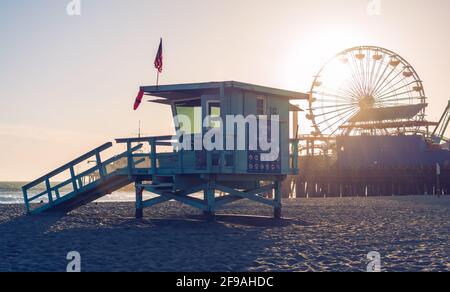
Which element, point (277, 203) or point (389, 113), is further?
point (389, 113)

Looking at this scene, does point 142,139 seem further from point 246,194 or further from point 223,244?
point 223,244

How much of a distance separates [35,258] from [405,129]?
57.3m

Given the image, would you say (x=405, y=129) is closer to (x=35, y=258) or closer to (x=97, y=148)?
(x=97, y=148)

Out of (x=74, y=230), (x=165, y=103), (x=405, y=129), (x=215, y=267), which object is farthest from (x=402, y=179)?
(x=215, y=267)

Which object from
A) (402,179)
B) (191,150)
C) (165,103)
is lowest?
(402,179)

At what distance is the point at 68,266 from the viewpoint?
9.24 metres

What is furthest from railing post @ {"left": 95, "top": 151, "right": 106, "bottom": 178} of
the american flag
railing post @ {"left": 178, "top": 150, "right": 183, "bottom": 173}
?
the american flag

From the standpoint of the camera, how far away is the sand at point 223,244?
9.70 metres

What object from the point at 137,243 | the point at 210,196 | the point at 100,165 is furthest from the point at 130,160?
the point at 137,243

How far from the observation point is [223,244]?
12.5m

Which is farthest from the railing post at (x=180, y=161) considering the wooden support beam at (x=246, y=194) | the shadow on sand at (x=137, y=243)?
the shadow on sand at (x=137, y=243)

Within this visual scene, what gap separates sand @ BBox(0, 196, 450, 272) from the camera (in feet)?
31.8

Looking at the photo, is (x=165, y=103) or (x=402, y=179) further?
(x=402, y=179)

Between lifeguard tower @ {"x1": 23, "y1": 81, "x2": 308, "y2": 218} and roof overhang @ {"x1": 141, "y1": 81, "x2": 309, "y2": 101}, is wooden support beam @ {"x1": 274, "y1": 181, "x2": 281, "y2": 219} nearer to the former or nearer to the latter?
lifeguard tower @ {"x1": 23, "y1": 81, "x2": 308, "y2": 218}
